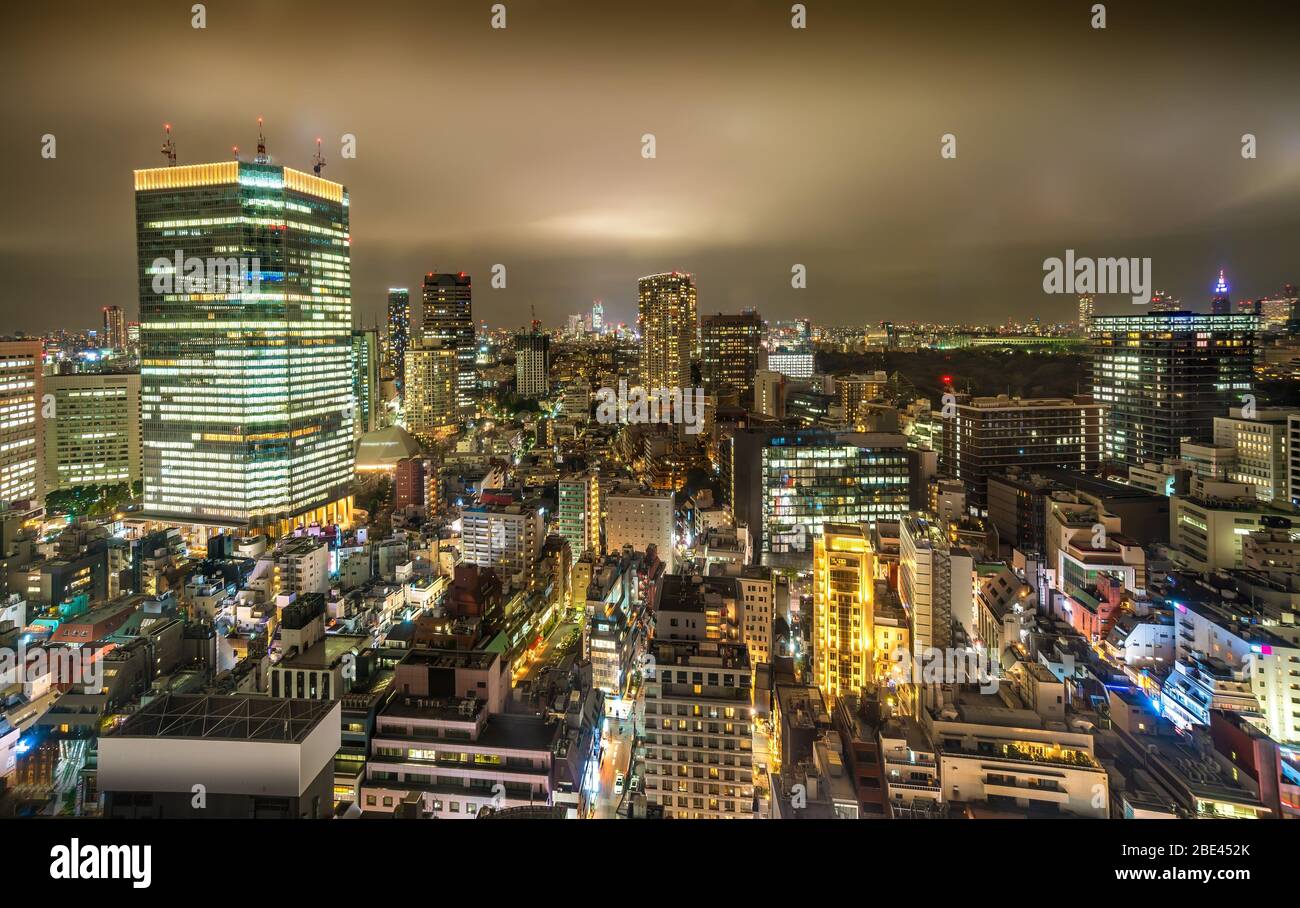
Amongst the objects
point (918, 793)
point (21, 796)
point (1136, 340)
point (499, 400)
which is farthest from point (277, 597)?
point (499, 400)

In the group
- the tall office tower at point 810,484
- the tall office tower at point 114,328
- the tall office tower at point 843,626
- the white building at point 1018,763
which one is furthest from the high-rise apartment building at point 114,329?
the white building at point 1018,763

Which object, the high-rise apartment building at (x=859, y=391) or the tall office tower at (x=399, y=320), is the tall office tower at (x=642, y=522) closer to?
the high-rise apartment building at (x=859, y=391)

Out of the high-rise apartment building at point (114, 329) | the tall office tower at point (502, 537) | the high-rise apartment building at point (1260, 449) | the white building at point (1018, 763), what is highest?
the high-rise apartment building at point (114, 329)

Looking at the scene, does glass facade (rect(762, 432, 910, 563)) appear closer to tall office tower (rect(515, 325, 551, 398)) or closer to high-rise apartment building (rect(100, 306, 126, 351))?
tall office tower (rect(515, 325, 551, 398))

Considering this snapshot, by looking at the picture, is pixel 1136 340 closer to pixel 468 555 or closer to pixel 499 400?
pixel 468 555

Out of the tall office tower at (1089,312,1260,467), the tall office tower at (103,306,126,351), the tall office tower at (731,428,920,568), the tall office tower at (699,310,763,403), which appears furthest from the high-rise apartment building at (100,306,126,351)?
the tall office tower at (1089,312,1260,467)

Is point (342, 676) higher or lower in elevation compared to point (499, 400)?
lower
